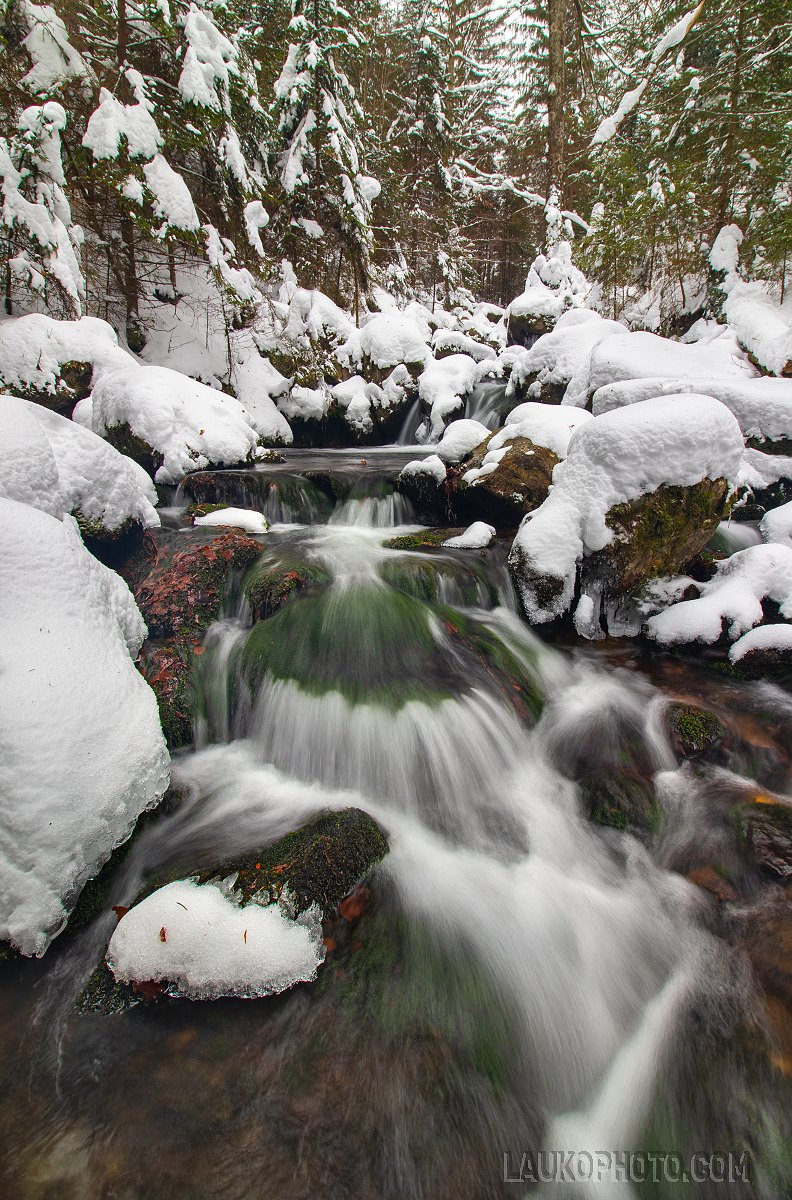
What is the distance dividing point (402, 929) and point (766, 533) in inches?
226

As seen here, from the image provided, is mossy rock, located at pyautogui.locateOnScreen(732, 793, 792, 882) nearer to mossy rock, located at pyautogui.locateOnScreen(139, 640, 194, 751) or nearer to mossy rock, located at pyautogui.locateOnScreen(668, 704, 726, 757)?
mossy rock, located at pyautogui.locateOnScreen(668, 704, 726, 757)

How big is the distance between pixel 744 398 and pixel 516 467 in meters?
3.37

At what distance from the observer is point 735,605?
4.29 meters

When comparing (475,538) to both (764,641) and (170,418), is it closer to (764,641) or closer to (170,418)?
(764,641)

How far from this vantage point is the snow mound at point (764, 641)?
4020 millimetres

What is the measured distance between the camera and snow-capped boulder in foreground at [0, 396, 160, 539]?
11.0 feet

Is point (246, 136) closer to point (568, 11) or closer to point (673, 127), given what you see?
point (673, 127)

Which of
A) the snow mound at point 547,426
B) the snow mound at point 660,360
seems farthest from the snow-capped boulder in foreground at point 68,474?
the snow mound at point 660,360

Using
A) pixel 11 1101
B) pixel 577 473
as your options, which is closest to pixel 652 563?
pixel 577 473

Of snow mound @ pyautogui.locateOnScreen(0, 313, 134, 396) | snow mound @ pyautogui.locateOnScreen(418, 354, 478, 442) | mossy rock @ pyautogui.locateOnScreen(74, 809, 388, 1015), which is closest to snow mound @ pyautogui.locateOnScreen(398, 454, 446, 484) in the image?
snow mound @ pyautogui.locateOnScreen(418, 354, 478, 442)

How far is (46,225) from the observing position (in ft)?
23.5

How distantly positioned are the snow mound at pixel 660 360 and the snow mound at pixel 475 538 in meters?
3.46

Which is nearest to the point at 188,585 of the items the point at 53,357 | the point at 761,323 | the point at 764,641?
the point at 764,641

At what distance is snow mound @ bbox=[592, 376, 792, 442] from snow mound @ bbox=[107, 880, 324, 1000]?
653 cm
